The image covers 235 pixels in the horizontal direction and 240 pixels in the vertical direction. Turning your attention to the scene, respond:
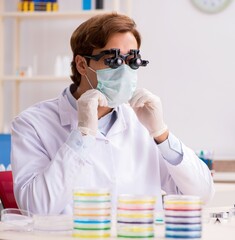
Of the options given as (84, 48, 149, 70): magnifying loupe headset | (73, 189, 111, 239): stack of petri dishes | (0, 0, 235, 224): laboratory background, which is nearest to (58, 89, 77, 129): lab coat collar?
(84, 48, 149, 70): magnifying loupe headset

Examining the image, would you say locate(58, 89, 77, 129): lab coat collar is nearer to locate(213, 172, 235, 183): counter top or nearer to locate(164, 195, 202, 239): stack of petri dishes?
locate(164, 195, 202, 239): stack of petri dishes

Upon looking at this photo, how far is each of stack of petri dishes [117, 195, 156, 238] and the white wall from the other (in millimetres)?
3871

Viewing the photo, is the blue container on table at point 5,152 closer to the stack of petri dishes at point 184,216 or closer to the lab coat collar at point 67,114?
the lab coat collar at point 67,114

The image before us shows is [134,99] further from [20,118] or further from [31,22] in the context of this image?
[31,22]

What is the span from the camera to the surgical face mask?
2.41 m

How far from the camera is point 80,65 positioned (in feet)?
8.16

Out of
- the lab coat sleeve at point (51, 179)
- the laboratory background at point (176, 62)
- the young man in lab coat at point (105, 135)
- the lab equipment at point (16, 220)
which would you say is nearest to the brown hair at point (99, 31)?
the young man in lab coat at point (105, 135)

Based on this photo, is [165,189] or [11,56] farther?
[11,56]

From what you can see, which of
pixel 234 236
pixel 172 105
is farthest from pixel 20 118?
pixel 172 105

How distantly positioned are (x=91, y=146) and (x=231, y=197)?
5.01 ft

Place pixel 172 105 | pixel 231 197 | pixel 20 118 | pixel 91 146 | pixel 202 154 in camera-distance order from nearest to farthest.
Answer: pixel 91 146
pixel 20 118
pixel 231 197
pixel 202 154
pixel 172 105

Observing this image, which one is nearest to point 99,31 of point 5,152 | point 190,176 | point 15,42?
point 190,176

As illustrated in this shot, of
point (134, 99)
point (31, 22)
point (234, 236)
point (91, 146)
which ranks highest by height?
point (31, 22)

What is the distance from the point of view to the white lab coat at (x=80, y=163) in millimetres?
2176
